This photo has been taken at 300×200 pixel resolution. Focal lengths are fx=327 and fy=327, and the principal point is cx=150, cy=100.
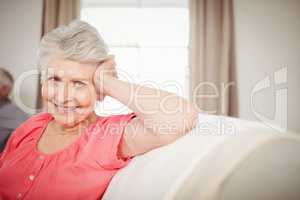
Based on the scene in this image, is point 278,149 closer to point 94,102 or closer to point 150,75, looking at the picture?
point 94,102

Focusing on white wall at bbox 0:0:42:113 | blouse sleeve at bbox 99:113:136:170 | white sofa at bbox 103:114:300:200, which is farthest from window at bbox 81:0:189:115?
white sofa at bbox 103:114:300:200

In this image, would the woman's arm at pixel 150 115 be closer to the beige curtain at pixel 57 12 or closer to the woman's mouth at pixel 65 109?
the woman's mouth at pixel 65 109

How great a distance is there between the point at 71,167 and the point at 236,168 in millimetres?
390

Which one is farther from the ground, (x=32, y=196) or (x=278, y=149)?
(x=278, y=149)

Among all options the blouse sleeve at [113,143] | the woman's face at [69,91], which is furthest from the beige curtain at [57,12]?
the blouse sleeve at [113,143]

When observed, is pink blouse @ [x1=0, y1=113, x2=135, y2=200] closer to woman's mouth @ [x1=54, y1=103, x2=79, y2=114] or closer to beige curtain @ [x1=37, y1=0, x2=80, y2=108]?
woman's mouth @ [x1=54, y1=103, x2=79, y2=114]

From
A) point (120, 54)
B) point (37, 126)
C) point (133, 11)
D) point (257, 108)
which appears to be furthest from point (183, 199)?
point (133, 11)

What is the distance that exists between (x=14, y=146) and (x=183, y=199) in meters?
0.55

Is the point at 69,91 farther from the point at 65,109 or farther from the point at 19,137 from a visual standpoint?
the point at 19,137

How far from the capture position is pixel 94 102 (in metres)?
0.77

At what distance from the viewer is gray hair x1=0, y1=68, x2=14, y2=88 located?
4.09 feet

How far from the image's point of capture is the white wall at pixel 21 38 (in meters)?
1.27

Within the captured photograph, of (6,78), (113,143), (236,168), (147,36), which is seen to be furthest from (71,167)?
(147,36)

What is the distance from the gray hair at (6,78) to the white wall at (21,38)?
0.02 m
